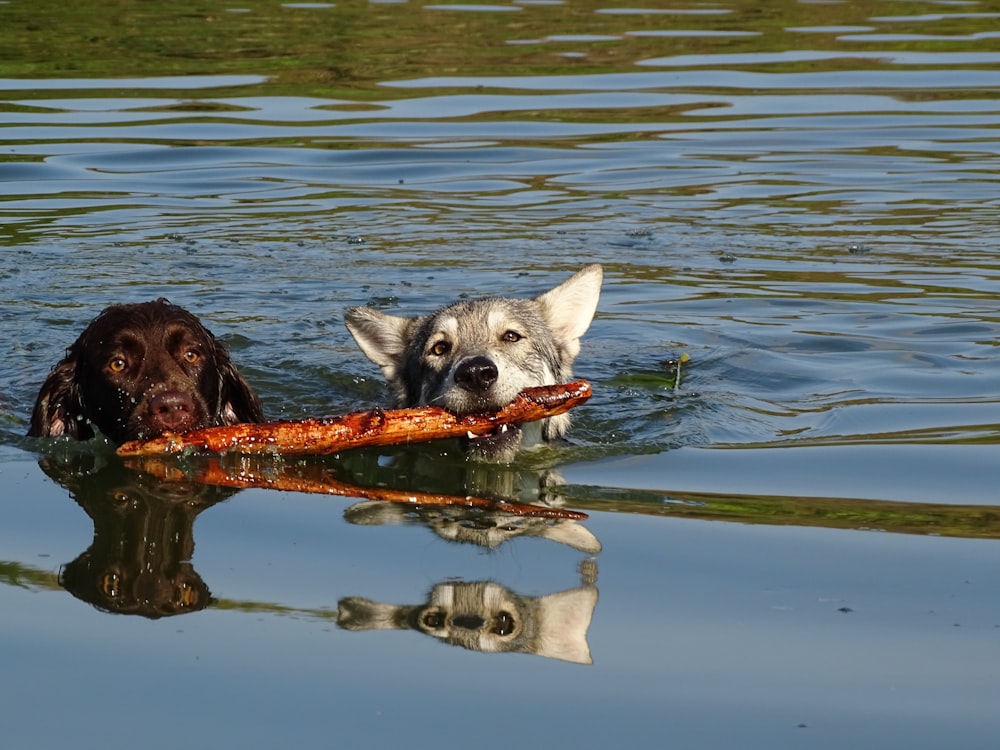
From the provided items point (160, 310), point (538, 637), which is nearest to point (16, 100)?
point (160, 310)

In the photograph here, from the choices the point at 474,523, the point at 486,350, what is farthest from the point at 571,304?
the point at 474,523

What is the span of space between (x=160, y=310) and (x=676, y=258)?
21.0 feet

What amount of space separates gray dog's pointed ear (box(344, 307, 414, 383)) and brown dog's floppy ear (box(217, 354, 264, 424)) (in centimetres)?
90

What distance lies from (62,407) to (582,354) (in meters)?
4.19

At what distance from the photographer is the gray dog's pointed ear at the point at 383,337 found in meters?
9.44

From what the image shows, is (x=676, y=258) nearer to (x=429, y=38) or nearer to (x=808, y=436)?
(x=808, y=436)

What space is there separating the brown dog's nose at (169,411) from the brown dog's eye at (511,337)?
6.63 feet

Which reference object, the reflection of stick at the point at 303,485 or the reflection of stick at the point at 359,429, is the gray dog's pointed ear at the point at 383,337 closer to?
the reflection of stick at the point at 359,429

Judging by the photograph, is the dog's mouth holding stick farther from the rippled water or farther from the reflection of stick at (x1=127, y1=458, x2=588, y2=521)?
the rippled water

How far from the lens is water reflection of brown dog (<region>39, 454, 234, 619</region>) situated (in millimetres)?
5738

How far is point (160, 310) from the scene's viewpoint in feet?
26.2

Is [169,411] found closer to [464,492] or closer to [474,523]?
[464,492]

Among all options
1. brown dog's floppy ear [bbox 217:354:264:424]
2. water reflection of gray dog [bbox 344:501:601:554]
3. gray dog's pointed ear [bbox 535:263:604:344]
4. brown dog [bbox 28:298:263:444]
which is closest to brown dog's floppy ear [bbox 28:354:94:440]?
brown dog [bbox 28:298:263:444]

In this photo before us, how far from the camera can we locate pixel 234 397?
8672mm
